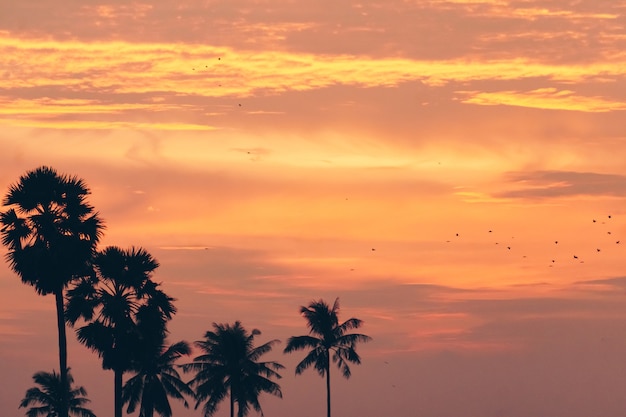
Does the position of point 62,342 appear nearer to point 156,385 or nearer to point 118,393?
point 118,393

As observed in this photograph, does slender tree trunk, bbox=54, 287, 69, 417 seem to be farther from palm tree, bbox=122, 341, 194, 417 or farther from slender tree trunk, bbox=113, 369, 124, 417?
palm tree, bbox=122, 341, 194, 417

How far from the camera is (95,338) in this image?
307 feet

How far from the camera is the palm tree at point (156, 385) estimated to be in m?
116

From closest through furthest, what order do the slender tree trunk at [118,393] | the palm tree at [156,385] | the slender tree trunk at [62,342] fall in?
1. the slender tree trunk at [62,342]
2. the slender tree trunk at [118,393]
3. the palm tree at [156,385]

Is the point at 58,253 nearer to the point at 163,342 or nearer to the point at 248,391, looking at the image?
the point at 163,342

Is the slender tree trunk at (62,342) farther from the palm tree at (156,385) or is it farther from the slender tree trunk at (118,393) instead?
the palm tree at (156,385)

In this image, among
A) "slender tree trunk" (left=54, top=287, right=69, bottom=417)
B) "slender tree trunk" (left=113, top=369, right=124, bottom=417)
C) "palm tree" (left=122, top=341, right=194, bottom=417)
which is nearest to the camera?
"slender tree trunk" (left=54, top=287, right=69, bottom=417)

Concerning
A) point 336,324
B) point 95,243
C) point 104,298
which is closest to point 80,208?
point 95,243

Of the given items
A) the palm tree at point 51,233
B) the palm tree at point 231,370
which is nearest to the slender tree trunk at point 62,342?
the palm tree at point 51,233

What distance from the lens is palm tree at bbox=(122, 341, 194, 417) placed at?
11631cm

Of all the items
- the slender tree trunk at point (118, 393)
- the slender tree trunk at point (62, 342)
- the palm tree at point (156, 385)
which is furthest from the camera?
the palm tree at point (156, 385)

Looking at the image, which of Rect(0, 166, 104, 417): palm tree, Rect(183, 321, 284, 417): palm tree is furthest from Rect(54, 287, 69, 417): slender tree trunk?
Rect(183, 321, 284, 417): palm tree

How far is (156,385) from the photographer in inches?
4631

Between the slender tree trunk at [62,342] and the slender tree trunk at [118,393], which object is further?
the slender tree trunk at [118,393]
